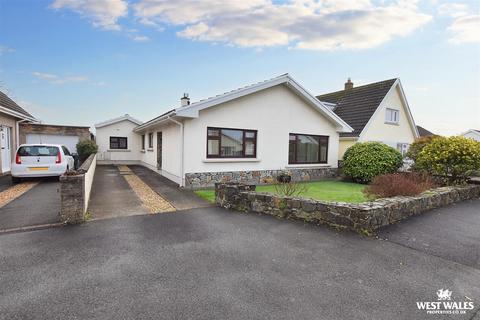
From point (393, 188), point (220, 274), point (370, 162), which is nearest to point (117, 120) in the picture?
point (370, 162)

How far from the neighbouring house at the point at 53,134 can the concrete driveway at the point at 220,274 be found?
16.5 meters

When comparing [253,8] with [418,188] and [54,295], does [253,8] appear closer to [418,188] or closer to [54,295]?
[418,188]

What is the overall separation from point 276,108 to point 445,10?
7672mm

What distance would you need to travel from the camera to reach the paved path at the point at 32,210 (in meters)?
5.82

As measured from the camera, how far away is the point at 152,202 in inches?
317

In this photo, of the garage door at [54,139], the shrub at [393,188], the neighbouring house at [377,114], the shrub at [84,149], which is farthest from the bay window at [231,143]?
the garage door at [54,139]

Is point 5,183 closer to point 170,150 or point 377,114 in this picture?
point 170,150

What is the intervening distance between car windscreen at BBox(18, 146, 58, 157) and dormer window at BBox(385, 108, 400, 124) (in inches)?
793

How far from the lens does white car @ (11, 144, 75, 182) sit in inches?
403

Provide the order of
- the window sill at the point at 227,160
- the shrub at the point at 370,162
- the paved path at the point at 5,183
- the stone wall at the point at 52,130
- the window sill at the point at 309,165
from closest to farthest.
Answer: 1. the paved path at the point at 5,183
2. the window sill at the point at 227,160
3. the shrub at the point at 370,162
4. the window sill at the point at 309,165
5. the stone wall at the point at 52,130

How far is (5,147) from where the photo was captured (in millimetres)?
12867

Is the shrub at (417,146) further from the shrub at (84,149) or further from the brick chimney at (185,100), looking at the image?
the shrub at (84,149)

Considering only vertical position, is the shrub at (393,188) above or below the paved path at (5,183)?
above

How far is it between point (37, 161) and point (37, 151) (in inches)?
17.7
